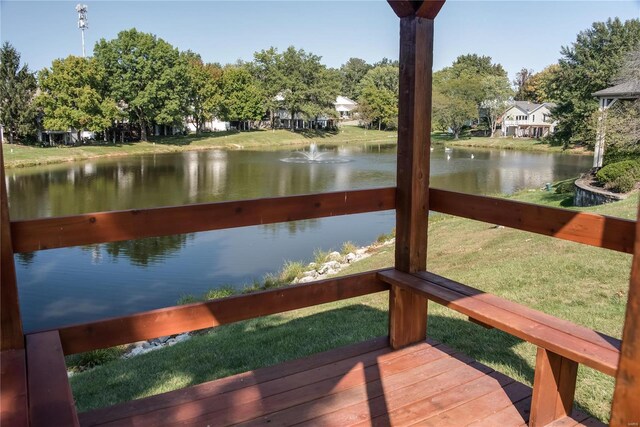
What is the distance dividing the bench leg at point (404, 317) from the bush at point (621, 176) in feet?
44.1

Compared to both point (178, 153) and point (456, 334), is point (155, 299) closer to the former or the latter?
point (456, 334)

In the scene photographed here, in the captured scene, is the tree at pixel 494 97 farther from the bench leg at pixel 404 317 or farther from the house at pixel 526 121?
the bench leg at pixel 404 317

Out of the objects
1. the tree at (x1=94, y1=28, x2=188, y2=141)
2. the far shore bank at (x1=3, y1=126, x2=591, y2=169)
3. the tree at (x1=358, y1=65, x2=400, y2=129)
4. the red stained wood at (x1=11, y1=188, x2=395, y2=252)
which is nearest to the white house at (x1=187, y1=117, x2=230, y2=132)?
the far shore bank at (x1=3, y1=126, x2=591, y2=169)

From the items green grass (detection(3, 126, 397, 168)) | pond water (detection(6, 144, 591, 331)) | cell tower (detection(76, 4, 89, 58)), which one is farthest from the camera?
cell tower (detection(76, 4, 89, 58))

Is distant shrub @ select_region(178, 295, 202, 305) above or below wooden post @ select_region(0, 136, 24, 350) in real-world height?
below

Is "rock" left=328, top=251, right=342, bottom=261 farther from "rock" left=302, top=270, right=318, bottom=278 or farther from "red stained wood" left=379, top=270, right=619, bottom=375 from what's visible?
"red stained wood" left=379, top=270, right=619, bottom=375

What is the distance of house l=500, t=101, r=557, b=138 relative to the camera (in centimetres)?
6019

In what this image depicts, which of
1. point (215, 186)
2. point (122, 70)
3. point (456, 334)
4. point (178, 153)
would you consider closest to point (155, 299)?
point (456, 334)

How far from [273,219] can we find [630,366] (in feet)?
6.04

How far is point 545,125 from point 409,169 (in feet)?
208

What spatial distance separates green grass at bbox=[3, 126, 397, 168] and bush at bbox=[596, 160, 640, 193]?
2942cm

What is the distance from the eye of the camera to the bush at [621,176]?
561 inches

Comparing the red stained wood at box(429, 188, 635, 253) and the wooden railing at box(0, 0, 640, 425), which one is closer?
the wooden railing at box(0, 0, 640, 425)

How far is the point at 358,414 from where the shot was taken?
2.57 metres
